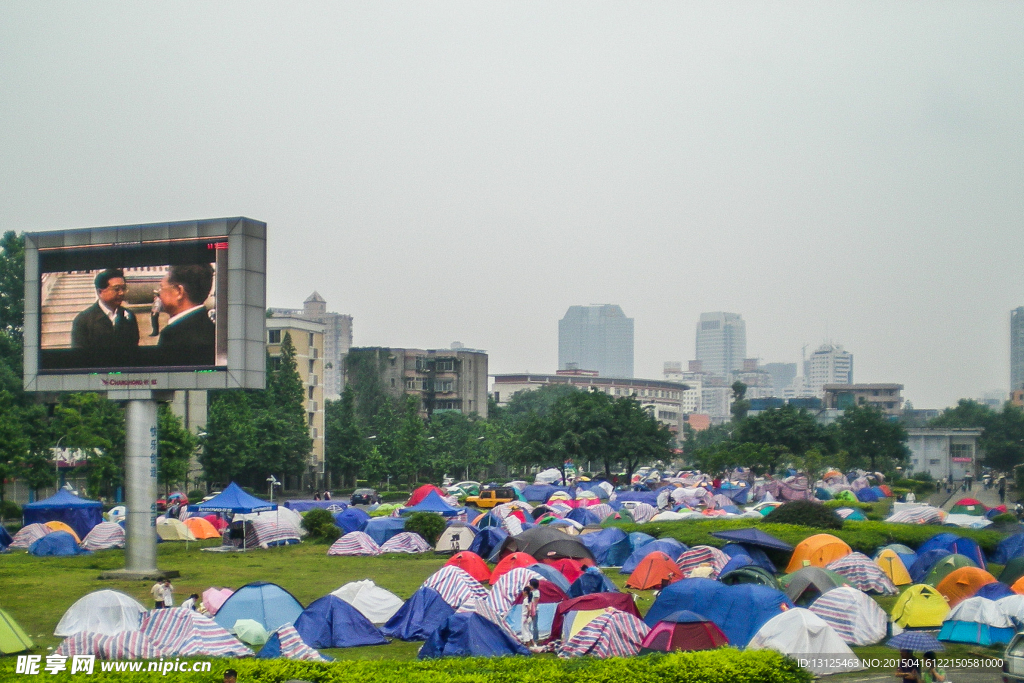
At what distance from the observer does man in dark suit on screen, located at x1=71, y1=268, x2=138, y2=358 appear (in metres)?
22.8

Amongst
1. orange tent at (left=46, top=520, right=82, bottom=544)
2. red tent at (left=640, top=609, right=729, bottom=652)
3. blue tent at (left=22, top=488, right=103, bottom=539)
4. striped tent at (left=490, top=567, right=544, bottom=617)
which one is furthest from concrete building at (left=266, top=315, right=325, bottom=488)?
red tent at (left=640, top=609, right=729, bottom=652)

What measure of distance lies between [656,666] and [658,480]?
48610mm

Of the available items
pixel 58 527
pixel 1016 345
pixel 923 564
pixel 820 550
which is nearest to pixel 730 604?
pixel 820 550

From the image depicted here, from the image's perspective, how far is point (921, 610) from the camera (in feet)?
56.9

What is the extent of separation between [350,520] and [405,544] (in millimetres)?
3884

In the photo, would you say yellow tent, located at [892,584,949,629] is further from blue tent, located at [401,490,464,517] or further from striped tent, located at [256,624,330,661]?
blue tent, located at [401,490,464,517]

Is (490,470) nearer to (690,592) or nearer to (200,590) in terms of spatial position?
(200,590)

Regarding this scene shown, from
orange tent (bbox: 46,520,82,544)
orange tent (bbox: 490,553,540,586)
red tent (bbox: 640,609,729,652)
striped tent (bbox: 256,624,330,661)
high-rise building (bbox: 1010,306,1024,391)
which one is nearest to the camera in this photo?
striped tent (bbox: 256,624,330,661)

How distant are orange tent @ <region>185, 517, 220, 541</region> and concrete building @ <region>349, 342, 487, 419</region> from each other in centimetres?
5858

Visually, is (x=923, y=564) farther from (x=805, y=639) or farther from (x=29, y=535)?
(x=29, y=535)

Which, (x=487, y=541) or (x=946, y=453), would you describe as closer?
(x=487, y=541)

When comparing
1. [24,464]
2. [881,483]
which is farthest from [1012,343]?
[24,464]

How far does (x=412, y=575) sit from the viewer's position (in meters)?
24.4

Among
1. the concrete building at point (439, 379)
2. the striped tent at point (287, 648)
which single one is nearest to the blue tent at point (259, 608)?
the striped tent at point (287, 648)
